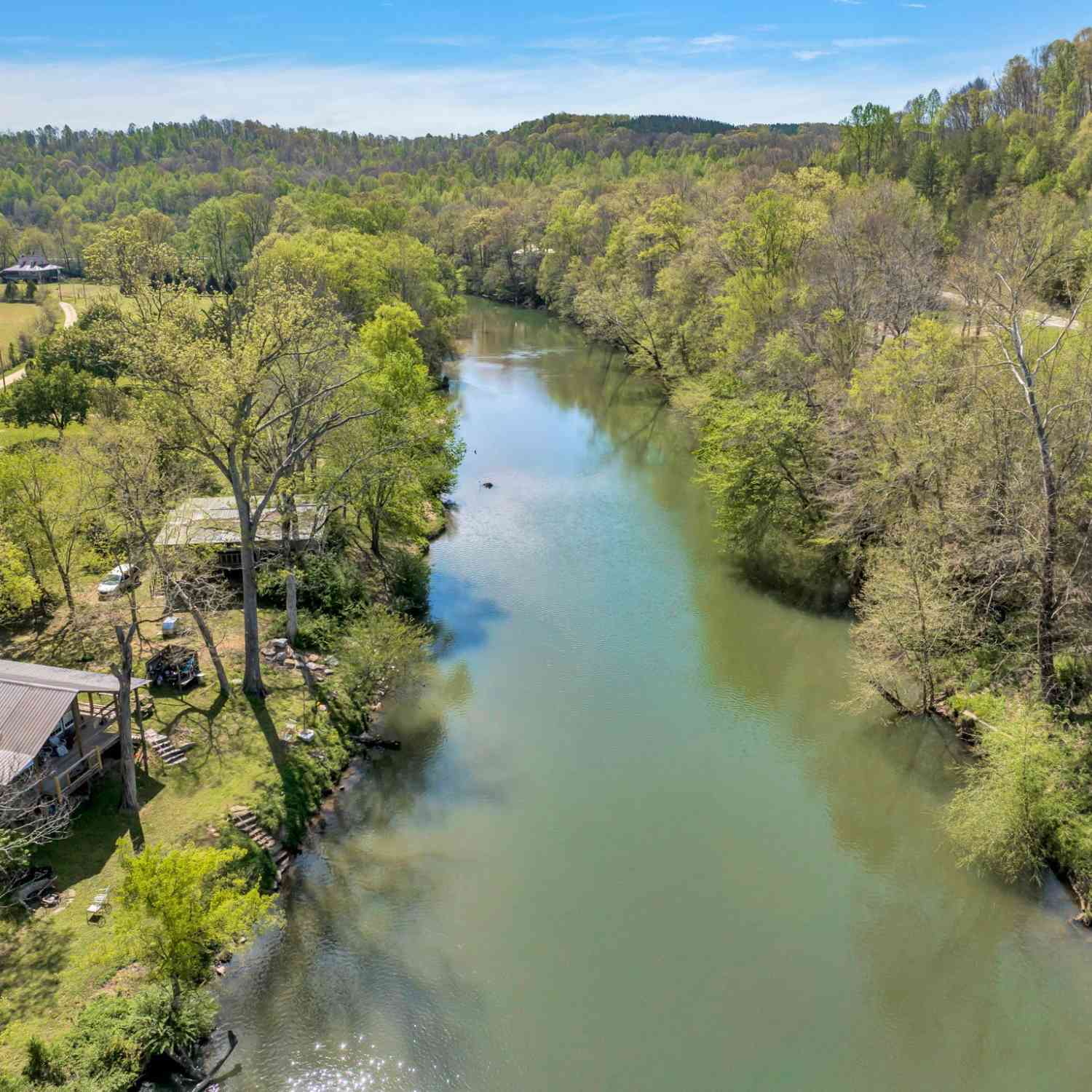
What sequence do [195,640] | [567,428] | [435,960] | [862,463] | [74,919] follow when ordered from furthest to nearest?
[567,428], [862,463], [195,640], [435,960], [74,919]

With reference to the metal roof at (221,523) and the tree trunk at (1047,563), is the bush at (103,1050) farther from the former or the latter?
the tree trunk at (1047,563)

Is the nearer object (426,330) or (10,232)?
(426,330)

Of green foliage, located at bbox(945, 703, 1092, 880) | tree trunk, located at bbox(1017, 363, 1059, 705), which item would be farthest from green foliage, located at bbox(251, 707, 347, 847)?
tree trunk, located at bbox(1017, 363, 1059, 705)

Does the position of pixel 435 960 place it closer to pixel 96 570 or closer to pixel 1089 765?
pixel 1089 765

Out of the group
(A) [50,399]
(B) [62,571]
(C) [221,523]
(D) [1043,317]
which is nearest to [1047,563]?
(D) [1043,317]

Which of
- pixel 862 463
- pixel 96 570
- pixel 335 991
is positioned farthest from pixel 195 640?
pixel 862 463
